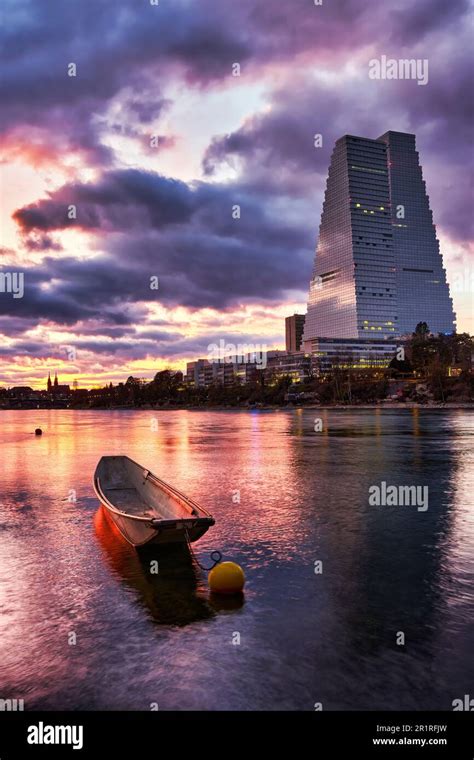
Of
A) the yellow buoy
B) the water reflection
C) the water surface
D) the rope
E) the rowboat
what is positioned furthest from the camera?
the rope

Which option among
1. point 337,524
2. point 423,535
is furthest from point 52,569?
point 423,535

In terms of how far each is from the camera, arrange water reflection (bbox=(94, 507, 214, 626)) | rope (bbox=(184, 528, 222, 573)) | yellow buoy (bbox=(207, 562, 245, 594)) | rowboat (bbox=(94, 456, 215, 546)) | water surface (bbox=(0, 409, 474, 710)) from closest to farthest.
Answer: water surface (bbox=(0, 409, 474, 710))
water reflection (bbox=(94, 507, 214, 626))
yellow buoy (bbox=(207, 562, 245, 594))
rowboat (bbox=(94, 456, 215, 546))
rope (bbox=(184, 528, 222, 573))

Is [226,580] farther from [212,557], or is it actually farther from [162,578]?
[162,578]

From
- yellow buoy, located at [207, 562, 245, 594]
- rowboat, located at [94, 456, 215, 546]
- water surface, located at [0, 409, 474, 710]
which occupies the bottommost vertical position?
water surface, located at [0, 409, 474, 710]

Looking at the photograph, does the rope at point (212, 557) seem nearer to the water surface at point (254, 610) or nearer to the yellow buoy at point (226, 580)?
the water surface at point (254, 610)

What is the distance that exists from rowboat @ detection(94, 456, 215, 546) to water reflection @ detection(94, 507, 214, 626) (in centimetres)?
75

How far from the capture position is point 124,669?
1081cm

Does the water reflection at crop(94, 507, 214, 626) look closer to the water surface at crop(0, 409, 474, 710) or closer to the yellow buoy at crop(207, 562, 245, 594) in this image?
the water surface at crop(0, 409, 474, 710)

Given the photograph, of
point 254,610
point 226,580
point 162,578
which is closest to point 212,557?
point 162,578

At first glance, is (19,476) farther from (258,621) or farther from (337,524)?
(258,621)

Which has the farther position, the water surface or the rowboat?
the rowboat

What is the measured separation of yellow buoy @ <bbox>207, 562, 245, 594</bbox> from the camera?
1458 cm

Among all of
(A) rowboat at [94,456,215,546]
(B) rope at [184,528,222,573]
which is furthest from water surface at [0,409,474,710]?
(A) rowboat at [94,456,215,546]

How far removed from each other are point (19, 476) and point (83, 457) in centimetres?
1270
